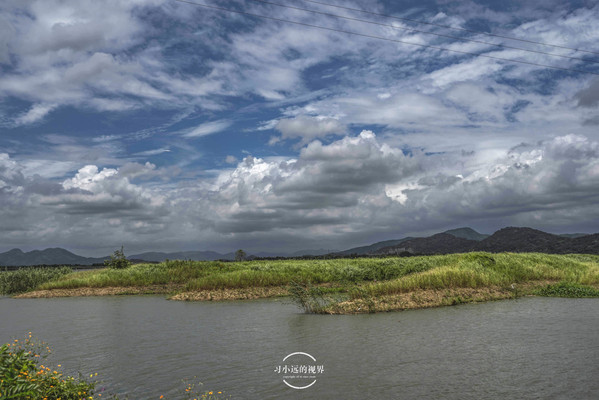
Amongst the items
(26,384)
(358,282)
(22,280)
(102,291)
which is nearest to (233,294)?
(358,282)

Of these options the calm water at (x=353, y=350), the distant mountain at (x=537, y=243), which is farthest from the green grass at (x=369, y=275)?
the distant mountain at (x=537, y=243)

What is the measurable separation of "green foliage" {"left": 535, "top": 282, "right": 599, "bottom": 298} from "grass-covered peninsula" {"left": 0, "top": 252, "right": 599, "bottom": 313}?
66 millimetres

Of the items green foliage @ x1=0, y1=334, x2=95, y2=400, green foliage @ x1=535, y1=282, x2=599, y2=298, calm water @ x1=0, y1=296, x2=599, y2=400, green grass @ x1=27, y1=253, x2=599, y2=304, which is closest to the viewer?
green foliage @ x1=0, y1=334, x2=95, y2=400

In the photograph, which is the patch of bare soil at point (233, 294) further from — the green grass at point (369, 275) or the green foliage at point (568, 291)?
the green foliage at point (568, 291)

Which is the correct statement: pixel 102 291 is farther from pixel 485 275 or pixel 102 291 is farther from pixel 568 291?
pixel 568 291

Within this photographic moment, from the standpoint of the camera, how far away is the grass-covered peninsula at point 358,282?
28562 mm

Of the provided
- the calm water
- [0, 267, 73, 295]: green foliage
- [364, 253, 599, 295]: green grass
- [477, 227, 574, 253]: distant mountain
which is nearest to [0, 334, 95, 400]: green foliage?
the calm water

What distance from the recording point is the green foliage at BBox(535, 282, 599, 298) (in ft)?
107

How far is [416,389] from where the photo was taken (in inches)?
480

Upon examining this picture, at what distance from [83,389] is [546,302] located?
29.8 metres

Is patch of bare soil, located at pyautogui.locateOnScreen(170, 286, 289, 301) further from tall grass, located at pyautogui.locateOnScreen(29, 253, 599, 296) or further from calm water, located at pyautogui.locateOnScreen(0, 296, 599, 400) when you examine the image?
calm water, located at pyautogui.locateOnScreen(0, 296, 599, 400)

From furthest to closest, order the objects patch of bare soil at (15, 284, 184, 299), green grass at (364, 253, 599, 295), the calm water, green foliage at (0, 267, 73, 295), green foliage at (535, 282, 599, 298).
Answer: green foliage at (0, 267, 73, 295) → patch of bare soil at (15, 284, 184, 299) → green foliage at (535, 282, 599, 298) → green grass at (364, 253, 599, 295) → the calm water

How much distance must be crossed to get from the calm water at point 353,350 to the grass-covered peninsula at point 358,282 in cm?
216

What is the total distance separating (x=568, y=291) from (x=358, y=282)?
65.8 feet
